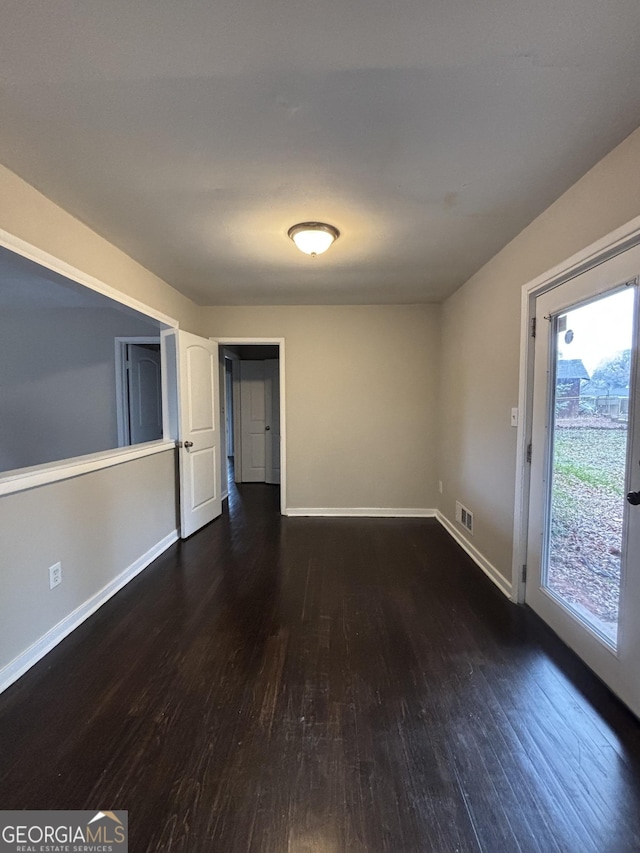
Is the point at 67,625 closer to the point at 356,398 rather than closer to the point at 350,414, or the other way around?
the point at 350,414

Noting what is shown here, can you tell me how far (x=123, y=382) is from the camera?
13.8 ft

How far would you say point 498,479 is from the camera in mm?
2762

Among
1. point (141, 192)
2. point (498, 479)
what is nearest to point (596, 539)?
point (498, 479)

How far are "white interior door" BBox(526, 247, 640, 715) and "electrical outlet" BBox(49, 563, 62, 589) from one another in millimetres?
2820

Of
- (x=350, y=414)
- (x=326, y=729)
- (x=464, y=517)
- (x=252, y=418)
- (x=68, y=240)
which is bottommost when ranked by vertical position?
(x=326, y=729)

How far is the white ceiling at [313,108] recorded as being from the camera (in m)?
1.08

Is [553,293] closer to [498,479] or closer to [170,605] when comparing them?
[498,479]

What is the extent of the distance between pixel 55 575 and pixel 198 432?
6.21ft

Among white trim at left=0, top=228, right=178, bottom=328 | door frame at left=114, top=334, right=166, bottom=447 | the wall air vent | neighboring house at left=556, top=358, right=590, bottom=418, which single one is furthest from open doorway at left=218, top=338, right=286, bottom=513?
neighboring house at left=556, top=358, right=590, bottom=418

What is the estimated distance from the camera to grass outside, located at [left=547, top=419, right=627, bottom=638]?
1.73 m

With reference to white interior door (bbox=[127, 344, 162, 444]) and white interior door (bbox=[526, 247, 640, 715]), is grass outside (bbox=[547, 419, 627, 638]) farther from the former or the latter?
white interior door (bbox=[127, 344, 162, 444])

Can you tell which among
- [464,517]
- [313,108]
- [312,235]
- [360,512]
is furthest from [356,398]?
[313,108]

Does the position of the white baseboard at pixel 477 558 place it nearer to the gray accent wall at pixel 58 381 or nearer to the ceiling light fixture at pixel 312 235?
the ceiling light fixture at pixel 312 235

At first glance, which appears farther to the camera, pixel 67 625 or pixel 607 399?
pixel 67 625
